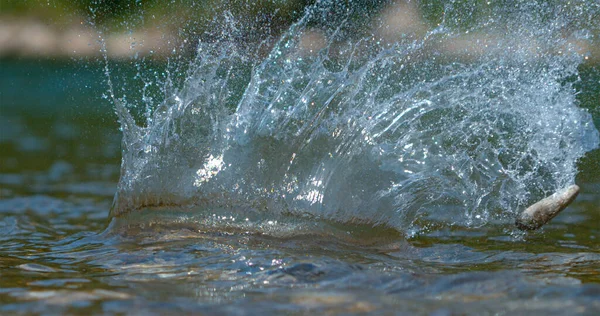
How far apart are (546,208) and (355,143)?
1.07 metres

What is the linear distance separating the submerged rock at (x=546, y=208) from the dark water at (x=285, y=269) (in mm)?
121

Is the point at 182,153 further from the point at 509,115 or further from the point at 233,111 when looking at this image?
the point at 509,115

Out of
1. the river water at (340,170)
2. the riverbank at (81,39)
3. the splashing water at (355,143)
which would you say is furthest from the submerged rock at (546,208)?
the riverbank at (81,39)

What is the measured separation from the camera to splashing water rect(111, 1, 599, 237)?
4414 millimetres

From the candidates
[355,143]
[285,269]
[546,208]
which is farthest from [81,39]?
[285,269]

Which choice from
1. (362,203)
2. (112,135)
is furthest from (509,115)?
(112,135)

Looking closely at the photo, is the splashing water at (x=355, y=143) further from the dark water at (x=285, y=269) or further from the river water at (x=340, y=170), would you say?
the dark water at (x=285, y=269)

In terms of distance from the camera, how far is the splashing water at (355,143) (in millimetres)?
4414

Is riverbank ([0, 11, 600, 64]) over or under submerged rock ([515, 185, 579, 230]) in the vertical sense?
over

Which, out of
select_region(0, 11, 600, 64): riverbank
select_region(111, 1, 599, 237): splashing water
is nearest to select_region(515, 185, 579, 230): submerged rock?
select_region(111, 1, 599, 237): splashing water

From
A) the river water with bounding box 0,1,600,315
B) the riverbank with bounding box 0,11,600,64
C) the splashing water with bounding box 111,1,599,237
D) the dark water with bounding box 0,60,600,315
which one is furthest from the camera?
the riverbank with bounding box 0,11,600,64

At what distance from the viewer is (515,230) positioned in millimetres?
4480

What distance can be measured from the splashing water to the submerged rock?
0.78 feet

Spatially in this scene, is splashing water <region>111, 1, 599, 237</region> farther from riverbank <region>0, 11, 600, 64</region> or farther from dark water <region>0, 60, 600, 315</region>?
riverbank <region>0, 11, 600, 64</region>
